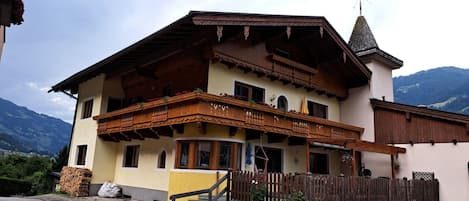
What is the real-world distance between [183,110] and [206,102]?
0.94 metres

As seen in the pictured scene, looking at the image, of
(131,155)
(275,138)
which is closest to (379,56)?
(275,138)

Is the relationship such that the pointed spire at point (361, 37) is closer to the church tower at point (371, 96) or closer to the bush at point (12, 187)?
the church tower at point (371, 96)

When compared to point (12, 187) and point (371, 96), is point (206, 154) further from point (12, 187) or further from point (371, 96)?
point (12, 187)

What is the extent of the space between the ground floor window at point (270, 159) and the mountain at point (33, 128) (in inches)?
2742

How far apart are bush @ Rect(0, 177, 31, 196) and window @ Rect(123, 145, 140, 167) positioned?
9.99m

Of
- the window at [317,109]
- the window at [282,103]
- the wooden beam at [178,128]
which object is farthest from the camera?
the window at [317,109]

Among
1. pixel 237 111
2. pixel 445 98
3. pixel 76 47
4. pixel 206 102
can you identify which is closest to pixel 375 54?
pixel 237 111

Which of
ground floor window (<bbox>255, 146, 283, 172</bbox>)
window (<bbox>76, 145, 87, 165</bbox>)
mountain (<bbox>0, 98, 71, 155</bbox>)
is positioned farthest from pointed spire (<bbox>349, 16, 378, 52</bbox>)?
mountain (<bbox>0, 98, 71, 155</bbox>)

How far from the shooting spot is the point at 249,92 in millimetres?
14984

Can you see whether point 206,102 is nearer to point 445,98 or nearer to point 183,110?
point 183,110

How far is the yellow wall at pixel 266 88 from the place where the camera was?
13.6 m

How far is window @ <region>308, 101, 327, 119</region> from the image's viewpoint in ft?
58.1

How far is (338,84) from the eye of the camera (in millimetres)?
18766

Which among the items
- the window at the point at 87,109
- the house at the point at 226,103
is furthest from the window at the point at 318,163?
the window at the point at 87,109
